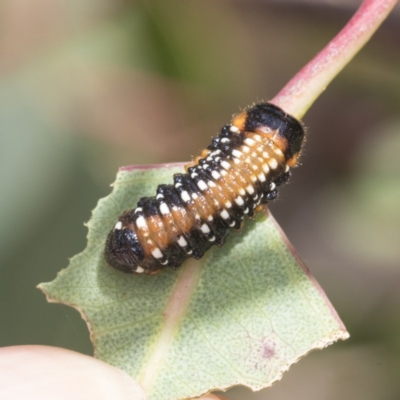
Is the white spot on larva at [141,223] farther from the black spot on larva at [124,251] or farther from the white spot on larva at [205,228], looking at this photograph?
the white spot on larva at [205,228]

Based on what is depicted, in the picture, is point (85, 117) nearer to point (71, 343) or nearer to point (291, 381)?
point (71, 343)

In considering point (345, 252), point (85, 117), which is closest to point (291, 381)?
point (345, 252)

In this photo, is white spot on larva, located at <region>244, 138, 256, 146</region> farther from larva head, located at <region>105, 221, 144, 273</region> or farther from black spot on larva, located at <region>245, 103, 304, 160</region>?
larva head, located at <region>105, 221, 144, 273</region>

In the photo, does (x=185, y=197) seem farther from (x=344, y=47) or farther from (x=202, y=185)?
(x=344, y=47)

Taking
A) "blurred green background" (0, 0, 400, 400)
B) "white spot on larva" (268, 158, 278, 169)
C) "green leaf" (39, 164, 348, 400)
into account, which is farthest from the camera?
"blurred green background" (0, 0, 400, 400)

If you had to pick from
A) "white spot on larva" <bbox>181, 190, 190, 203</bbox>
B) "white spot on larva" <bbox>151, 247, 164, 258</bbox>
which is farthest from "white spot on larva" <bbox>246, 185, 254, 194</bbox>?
"white spot on larva" <bbox>151, 247, 164, 258</bbox>

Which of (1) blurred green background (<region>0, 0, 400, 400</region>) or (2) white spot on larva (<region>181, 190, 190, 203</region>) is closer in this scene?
(2) white spot on larva (<region>181, 190, 190, 203</region>)

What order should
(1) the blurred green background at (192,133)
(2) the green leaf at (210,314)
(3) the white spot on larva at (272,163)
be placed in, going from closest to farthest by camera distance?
(2) the green leaf at (210,314) → (3) the white spot on larva at (272,163) → (1) the blurred green background at (192,133)

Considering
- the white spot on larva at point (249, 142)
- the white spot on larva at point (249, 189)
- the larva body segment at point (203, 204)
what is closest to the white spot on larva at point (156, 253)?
the larva body segment at point (203, 204)
